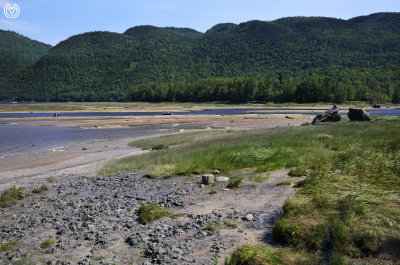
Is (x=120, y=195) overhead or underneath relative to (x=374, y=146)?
underneath

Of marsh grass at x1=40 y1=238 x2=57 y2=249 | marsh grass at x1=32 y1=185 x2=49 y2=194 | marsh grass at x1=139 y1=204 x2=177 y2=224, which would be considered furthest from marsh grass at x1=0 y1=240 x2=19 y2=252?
marsh grass at x1=32 y1=185 x2=49 y2=194

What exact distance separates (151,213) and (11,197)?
6.08 metres

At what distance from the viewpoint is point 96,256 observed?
22.8ft

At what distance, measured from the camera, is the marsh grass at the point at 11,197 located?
1104 cm

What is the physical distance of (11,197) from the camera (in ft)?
37.5

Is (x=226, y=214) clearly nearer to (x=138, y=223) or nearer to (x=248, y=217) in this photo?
(x=248, y=217)

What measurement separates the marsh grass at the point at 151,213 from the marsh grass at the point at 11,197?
528cm

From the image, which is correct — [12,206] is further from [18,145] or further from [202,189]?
[18,145]

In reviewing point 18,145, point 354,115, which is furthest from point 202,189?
point 354,115

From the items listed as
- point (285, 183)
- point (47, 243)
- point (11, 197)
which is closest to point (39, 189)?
point (11, 197)

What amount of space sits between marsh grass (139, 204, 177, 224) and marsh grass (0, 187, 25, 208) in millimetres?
5278

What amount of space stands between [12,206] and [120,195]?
375 centimetres

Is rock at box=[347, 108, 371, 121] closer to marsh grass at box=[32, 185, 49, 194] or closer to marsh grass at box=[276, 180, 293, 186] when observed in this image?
marsh grass at box=[276, 180, 293, 186]

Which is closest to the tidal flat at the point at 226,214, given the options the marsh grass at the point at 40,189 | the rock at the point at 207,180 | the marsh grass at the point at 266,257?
the marsh grass at the point at 266,257
